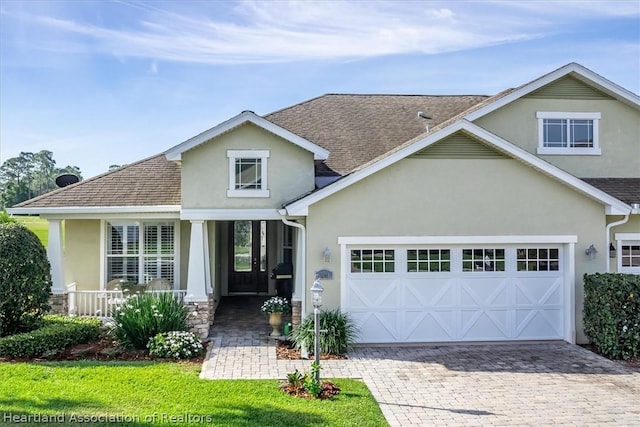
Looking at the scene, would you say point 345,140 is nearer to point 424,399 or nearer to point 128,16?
point 128,16

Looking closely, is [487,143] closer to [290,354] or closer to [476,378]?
[476,378]

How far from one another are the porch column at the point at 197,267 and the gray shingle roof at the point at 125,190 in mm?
1413

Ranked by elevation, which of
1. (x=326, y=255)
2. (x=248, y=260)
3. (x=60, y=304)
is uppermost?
(x=326, y=255)

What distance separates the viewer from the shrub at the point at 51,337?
1025 centimetres

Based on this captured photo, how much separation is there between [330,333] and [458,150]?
17.7 feet

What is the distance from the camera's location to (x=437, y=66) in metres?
19.9

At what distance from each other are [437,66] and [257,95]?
8.15 m

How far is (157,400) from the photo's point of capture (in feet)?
25.7

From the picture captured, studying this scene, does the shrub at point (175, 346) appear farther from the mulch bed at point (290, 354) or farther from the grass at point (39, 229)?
the grass at point (39, 229)

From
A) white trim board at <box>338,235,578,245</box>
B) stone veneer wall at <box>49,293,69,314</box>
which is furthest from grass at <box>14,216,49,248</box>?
white trim board at <box>338,235,578,245</box>

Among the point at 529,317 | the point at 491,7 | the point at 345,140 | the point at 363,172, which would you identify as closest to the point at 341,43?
the point at 345,140

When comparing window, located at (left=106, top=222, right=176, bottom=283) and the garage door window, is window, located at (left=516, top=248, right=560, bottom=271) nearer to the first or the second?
the garage door window

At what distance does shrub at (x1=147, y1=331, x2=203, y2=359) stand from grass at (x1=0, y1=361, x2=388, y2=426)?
88 centimetres

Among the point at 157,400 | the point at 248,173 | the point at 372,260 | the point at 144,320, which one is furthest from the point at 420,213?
the point at 157,400
